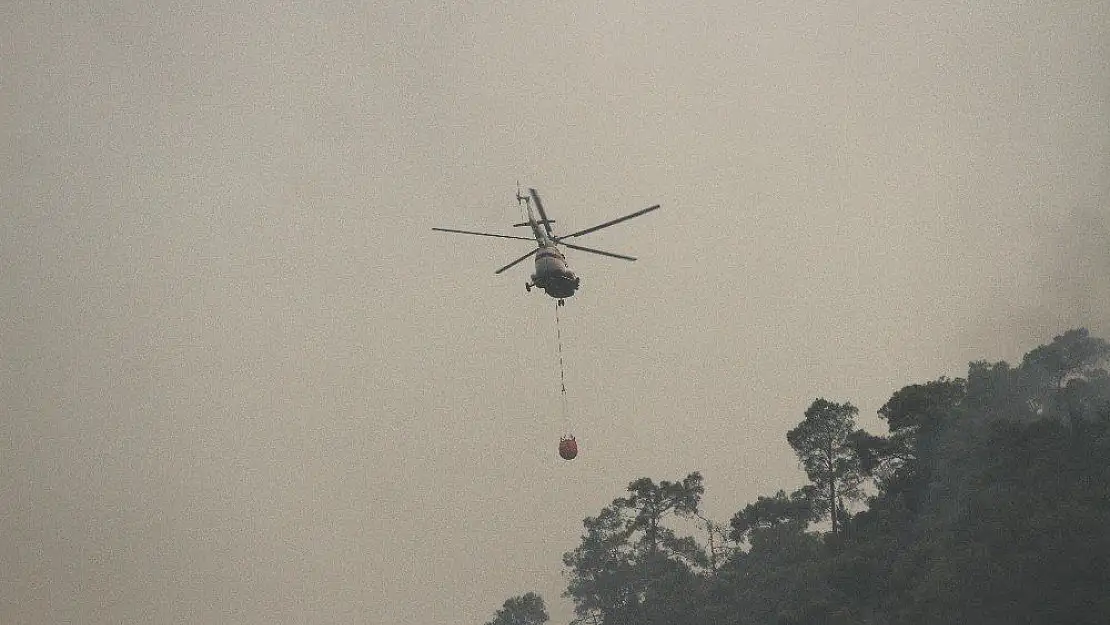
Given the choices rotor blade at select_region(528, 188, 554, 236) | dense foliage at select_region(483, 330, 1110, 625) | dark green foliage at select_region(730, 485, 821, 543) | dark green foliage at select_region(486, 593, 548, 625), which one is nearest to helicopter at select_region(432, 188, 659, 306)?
rotor blade at select_region(528, 188, 554, 236)

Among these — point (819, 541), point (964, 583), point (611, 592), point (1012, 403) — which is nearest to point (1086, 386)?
point (1012, 403)

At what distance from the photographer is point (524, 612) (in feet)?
496

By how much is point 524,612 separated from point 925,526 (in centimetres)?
8820

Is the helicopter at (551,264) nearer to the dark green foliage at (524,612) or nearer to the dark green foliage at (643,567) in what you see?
the dark green foliage at (643,567)

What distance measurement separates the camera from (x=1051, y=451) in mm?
68688

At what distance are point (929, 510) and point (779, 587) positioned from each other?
16112 millimetres

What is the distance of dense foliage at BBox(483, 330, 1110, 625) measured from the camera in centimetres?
5372

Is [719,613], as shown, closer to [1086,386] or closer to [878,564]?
[878,564]

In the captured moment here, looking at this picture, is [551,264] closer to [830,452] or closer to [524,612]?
[830,452]

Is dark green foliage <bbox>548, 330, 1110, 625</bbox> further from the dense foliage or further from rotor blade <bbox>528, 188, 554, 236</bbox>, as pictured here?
rotor blade <bbox>528, 188, 554, 236</bbox>

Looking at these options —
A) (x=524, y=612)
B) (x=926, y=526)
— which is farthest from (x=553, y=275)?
(x=524, y=612)

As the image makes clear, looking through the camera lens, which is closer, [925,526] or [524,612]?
[925,526]

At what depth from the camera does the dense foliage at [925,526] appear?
53.7 metres

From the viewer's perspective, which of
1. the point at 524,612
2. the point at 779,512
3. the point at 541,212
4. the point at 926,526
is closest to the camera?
the point at 541,212
